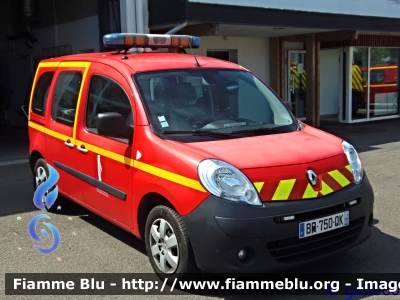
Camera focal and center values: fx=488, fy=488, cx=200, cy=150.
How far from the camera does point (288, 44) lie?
14414 millimetres

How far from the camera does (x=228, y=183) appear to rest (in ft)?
11.5

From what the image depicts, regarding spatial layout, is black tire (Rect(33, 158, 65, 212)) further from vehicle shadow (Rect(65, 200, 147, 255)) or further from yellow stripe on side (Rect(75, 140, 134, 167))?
yellow stripe on side (Rect(75, 140, 134, 167))

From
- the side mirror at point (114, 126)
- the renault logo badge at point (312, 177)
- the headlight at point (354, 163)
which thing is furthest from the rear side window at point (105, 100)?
the headlight at point (354, 163)

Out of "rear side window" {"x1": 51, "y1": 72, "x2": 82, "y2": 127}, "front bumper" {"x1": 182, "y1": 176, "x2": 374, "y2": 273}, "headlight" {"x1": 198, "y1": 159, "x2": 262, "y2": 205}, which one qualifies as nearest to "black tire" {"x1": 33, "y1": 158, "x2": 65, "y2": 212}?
"rear side window" {"x1": 51, "y1": 72, "x2": 82, "y2": 127}

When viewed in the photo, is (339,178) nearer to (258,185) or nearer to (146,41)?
(258,185)

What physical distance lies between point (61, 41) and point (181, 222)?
10.9 m

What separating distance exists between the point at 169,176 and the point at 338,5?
978cm

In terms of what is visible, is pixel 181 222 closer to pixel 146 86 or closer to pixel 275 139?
pixel 275 139

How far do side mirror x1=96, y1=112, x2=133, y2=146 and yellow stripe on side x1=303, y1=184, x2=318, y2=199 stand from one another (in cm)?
155

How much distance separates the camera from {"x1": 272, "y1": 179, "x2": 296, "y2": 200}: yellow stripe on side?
11.6 ft

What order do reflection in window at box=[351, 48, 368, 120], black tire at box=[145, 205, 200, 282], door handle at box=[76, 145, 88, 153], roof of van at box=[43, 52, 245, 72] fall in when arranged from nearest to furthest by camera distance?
black tire at box=[145, 205, 200, 282]
roof of van at box=[43, 52, 245, 72]
door handle at box=[76, 145, 88, 153]
reflection in window at box=[351, 48, 368, 120]

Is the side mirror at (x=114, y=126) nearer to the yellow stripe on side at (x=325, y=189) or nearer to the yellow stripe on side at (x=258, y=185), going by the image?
the yellow stripe on side at (x=258, y=185)

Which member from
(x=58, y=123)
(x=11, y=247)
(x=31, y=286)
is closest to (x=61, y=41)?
(x=58, y=123)

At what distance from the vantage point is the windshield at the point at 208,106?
13.7 feet
